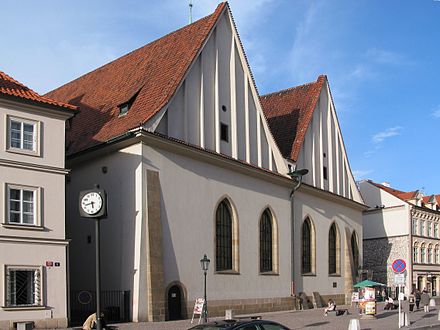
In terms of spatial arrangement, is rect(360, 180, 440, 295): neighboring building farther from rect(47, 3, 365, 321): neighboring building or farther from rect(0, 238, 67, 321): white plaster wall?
rect(0, 238, 67, 321): white plaster wall

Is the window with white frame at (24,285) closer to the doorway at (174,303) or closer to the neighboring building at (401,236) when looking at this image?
the doorway at (174,303)

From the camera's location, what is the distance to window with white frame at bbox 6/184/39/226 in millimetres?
21594

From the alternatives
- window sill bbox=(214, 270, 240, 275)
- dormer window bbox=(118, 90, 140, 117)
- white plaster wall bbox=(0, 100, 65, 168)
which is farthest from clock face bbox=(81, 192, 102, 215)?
window sill bbox=(214, 270, 240, 275)

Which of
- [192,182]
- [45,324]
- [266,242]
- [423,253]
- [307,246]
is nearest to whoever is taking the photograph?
[45,324]

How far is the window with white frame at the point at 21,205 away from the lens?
21594 millimetres

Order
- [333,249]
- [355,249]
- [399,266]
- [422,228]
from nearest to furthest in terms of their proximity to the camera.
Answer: [399,266], [333,249], [355,249], [422,228]

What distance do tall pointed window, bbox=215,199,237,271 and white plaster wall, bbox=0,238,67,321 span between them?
9483 millimetres

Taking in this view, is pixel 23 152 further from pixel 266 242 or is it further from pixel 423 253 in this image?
pixel 423 253

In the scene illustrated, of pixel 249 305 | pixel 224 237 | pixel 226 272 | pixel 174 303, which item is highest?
pixel 224 237

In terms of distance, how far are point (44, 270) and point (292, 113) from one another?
24592 mm

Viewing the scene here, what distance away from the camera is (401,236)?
185 ft

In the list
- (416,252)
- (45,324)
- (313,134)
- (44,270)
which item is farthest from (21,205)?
(416,252)

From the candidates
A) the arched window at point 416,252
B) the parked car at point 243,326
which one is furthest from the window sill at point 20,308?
the arched window at point 416,252

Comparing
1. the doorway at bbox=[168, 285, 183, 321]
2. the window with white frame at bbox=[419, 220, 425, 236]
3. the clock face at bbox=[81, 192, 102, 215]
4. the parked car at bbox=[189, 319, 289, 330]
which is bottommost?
the doorway at bbox=[168, 285, 183, 321]
